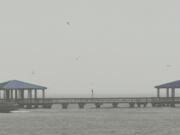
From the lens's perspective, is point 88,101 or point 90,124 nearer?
point 90,124

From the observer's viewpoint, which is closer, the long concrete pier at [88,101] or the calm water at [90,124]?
the calm water at [90,124]

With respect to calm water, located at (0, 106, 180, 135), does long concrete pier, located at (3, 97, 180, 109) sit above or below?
above

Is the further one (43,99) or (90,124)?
(43,99)

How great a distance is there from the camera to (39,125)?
77062mm

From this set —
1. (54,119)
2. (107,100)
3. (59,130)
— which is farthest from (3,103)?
(59,130)

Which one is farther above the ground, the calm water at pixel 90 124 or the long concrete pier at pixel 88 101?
the long concrete pier at pixel 88 101

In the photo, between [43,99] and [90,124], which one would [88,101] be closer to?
[43,99]

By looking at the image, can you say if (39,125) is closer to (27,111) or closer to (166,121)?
(166,121)

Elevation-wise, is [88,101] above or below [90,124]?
above

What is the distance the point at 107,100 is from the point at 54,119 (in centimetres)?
2630

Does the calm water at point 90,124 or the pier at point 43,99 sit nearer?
the calm water at point 90,124

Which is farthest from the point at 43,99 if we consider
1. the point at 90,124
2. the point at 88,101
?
the point at 90,124

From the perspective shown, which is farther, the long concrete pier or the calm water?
the long concrete pier

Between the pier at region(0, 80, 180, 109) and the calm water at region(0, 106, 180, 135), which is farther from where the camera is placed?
the pier at region(0, 80, 180, 109)
